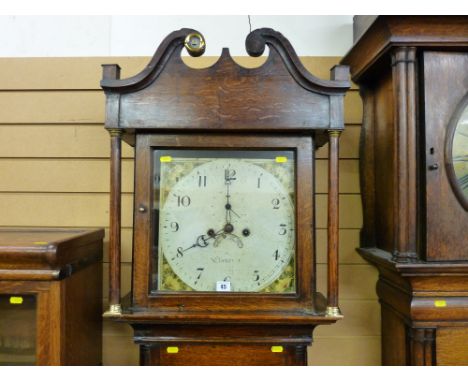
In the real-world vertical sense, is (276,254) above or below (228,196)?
below

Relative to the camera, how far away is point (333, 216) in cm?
113

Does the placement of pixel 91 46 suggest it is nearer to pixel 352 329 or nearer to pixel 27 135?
pixel 27 135

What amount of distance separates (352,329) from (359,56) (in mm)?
1046

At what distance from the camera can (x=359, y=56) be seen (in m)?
1.41

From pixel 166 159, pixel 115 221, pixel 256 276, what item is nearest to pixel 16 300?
pixel 115 221

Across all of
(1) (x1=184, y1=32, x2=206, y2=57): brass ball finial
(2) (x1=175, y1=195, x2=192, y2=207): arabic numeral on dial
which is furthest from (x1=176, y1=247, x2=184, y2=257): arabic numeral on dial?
(1) (x1=184, y1=32, x2=206, y2=57): brass ball finial

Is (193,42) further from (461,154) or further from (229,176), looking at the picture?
(461,154)

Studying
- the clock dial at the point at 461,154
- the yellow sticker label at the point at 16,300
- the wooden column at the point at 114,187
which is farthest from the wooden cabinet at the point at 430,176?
the yellow sticker label at the point at 16,300

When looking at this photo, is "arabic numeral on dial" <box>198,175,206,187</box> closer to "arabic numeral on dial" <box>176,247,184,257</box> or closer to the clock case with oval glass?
the clock case with oval glass

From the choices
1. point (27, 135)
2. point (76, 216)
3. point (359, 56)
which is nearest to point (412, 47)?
point (359, 56)

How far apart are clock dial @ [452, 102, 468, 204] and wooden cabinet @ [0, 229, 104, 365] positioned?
1.19 metres

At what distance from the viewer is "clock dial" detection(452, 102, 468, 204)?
1.20 meters

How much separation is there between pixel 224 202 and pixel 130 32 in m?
0.91

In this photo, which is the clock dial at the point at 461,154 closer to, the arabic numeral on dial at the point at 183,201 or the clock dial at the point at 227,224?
the clock dial at the point at 227,224
